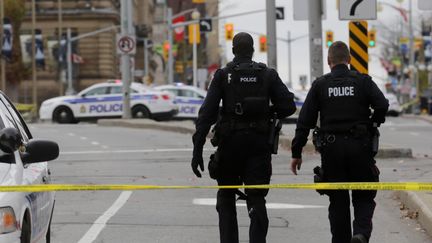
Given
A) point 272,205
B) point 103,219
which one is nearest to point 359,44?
point 272,205

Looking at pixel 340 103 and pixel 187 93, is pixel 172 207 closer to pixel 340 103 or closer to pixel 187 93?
pixel 340 103

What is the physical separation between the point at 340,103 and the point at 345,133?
24 centimetres

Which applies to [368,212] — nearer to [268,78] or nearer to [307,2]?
[268,78]

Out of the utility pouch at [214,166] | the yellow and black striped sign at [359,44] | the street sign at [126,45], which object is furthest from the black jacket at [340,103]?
the street sign at [126,45]

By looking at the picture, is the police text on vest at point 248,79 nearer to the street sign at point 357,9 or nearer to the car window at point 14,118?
the car window at point 14,118

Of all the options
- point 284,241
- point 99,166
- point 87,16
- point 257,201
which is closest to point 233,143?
point 257,201

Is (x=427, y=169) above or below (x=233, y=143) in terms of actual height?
below

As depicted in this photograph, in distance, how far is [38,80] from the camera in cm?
8275

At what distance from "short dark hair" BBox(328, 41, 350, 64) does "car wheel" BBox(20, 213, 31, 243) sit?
2961 mm

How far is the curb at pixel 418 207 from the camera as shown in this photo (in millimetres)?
11337

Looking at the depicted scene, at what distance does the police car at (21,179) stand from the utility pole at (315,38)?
15.0 meters

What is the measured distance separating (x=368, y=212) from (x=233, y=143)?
1.19 meters

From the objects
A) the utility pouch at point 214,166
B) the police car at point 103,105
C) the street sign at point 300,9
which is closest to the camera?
the utility pouch at point 214,166

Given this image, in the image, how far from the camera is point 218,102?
29.2 ft
